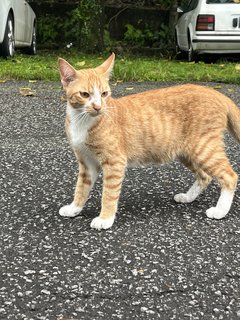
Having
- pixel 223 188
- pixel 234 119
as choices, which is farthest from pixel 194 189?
pixel 234 119

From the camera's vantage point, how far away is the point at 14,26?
1164cm

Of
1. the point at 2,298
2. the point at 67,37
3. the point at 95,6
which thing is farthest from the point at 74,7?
the point at 2,298

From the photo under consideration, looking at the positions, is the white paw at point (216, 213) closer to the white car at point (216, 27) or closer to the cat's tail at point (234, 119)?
the cat's tail at point (234, 119)

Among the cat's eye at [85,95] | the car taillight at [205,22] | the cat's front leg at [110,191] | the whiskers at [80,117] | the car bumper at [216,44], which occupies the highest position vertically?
the cat's eye at [85,95]

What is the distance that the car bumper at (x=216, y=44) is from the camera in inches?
471

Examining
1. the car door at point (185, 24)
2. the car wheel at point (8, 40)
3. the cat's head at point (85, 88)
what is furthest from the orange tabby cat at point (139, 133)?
the car door at point (185, 24)

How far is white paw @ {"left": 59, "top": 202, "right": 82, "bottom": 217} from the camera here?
143 inches

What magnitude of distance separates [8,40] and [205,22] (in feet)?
13.5

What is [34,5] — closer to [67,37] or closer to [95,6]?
[67,37]

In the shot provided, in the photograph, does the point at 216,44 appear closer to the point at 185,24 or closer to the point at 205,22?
the point at 205,22

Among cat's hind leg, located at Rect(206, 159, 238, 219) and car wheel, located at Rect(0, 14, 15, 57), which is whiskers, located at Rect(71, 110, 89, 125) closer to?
cat's hind leg, located at Rect(206, 159, 238, 219)

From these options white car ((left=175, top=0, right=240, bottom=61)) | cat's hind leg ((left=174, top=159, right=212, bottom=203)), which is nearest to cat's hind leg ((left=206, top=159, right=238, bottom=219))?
cat's hind leg ((left=174, top=159, right=212, bottom=203))

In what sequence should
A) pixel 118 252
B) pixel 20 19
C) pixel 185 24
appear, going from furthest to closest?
pixel 185 24 < pixel 20 19 < pixel 118 252

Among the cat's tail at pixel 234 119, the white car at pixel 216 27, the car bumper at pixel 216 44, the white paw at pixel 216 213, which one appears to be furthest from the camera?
the car bumper at pixel 216 44
